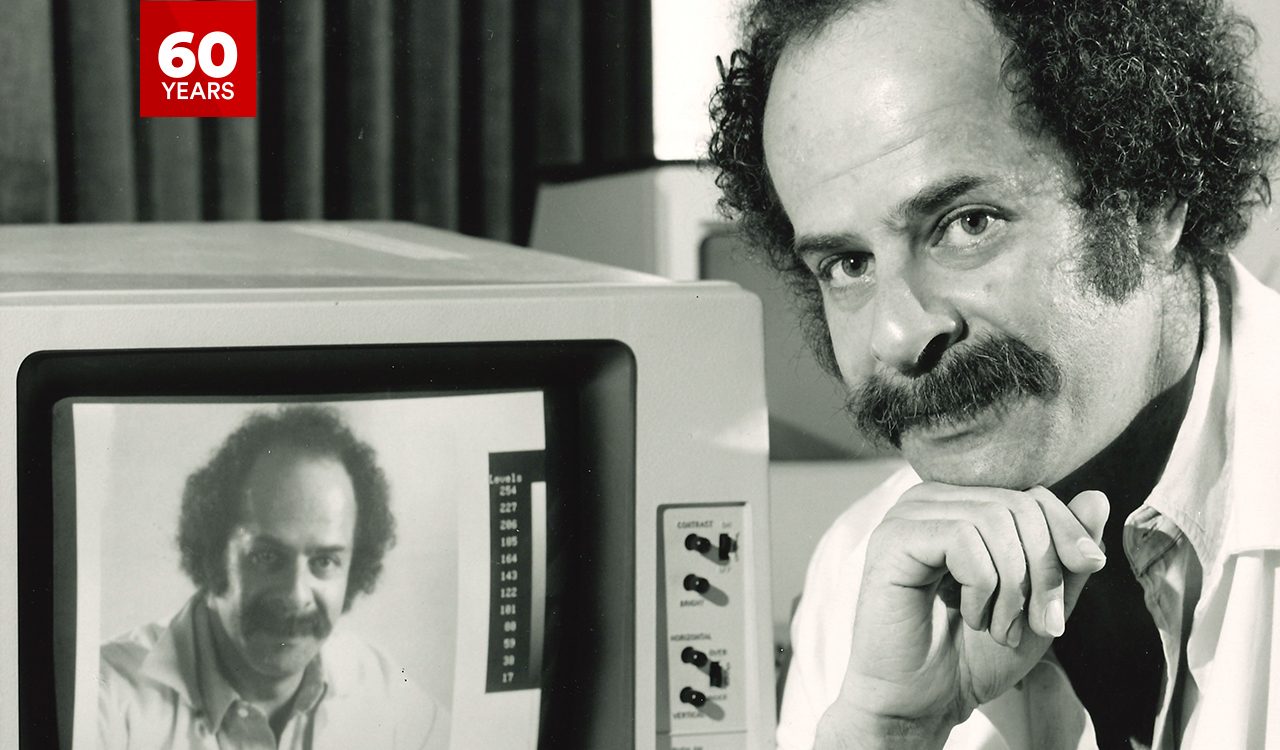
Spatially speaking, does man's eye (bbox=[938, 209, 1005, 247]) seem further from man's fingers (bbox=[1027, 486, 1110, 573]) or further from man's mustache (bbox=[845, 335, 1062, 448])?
man's fingers (bbox=[1027, 486, 1110, 573])

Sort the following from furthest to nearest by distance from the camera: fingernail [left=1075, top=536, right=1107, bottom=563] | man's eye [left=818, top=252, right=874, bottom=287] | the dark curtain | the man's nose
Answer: the dark curtain
man's eye [left=818, top=252, right=874, bottom=287]
the man's nose
fingernail [left=1075, top=536, right=1107, bottom=563]

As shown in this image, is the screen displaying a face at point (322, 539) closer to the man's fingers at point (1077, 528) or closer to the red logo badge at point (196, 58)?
the man's fingers at point (1077, 528)

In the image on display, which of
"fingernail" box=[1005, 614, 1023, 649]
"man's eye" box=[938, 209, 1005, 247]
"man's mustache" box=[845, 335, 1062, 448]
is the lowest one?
"fingernail" box=[1005, 614, 1023, 649]

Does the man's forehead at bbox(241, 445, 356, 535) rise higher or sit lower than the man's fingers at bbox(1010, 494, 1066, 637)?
higher

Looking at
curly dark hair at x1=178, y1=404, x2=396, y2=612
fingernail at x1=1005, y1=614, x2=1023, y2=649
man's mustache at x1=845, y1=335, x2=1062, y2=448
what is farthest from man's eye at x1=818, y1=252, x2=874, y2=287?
curly dark hair at x1=178, y1=404, x2=396, y2=612

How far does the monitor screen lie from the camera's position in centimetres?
82

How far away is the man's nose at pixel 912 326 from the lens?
3.12 ft

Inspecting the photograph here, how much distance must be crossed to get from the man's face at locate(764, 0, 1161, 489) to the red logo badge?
0.81m

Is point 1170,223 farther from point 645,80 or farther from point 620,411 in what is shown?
point 645,80

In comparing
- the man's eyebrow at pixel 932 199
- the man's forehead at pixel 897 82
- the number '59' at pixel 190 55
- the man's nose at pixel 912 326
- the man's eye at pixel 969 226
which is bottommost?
the man's nose at pixel 912 326

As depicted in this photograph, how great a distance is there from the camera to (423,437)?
0.86 m

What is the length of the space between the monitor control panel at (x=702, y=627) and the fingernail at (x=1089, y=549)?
0.23 meters

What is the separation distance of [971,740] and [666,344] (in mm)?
521

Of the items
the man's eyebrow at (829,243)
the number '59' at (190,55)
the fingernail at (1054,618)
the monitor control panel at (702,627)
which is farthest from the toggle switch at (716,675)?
the number '59' at (190,55)
